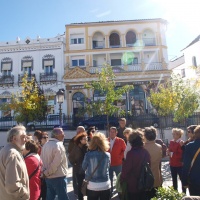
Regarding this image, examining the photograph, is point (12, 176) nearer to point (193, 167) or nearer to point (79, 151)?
point (79, 151)

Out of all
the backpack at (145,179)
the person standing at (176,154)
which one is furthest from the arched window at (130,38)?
the backpack at (145,179)

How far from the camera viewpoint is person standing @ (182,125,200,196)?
4215mm

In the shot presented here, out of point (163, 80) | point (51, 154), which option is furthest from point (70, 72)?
point (51, 154)

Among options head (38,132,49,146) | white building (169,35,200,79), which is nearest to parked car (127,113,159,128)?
white building (169,35,200,79)

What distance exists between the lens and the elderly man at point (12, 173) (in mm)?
3203

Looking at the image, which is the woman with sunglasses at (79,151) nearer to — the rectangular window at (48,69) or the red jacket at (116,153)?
the red jacket at (116,153)

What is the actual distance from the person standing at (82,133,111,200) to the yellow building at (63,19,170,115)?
2288 cm

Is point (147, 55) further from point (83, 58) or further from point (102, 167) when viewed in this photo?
point (102, 167)

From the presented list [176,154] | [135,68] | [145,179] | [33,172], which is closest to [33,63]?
[135,68]

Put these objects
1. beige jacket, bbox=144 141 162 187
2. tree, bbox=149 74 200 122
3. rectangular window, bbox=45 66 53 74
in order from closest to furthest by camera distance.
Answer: beige jacket, bbox=144 141 162 187 → tree, bbox=149 74 200 122 → rectangular window, bbox=45 66 53 74

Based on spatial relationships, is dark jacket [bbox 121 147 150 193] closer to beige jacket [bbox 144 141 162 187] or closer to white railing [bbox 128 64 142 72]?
beige jacket [bbox 144 141 162 187]

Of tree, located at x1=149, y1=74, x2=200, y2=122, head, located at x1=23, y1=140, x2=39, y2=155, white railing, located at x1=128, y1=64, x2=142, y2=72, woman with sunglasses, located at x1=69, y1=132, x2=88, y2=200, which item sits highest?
white railing, located at x1=128, y1=64, x2=142, y2=72

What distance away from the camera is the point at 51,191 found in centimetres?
520

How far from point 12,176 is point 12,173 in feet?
0.13
